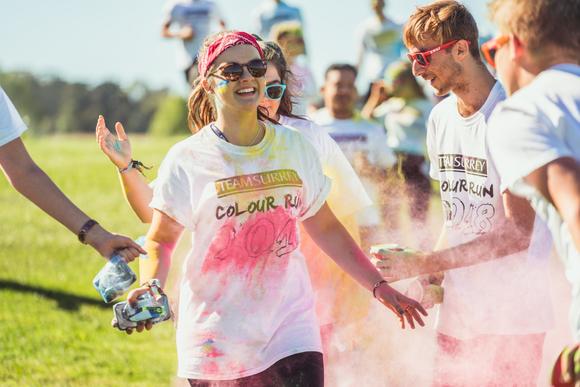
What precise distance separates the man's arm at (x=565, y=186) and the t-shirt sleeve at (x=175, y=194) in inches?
58.3

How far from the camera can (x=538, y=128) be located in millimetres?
2537

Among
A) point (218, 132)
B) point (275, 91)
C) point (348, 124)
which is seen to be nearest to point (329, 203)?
point (275, 91)

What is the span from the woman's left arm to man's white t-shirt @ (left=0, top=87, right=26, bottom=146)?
117 cm

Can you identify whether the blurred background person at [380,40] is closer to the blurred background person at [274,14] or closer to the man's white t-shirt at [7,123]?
the blurred background person at [274,14]

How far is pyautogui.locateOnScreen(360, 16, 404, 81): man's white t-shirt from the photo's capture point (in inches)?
446

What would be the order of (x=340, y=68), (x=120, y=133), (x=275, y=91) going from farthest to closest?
(x=340, y=68), (x=275, y=91), (x=120, y=133)

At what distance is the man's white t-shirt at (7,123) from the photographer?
3.77 metres

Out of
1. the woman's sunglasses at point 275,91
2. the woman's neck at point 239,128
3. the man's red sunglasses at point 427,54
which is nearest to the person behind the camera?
the woman's neck at point 239,128

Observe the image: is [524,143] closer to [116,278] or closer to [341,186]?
[116,278]

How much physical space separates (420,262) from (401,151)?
588 cm

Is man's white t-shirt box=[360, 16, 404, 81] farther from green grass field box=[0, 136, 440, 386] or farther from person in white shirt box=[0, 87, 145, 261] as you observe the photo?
person in white shirt box=[0, 87, 145, 261]

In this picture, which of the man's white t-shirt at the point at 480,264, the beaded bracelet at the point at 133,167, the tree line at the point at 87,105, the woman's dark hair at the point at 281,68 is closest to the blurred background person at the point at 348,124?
the woman's dark hair at the point at 281,68

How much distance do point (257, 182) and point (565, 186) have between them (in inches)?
56.8

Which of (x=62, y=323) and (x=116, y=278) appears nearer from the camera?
(x=116, y=278)
